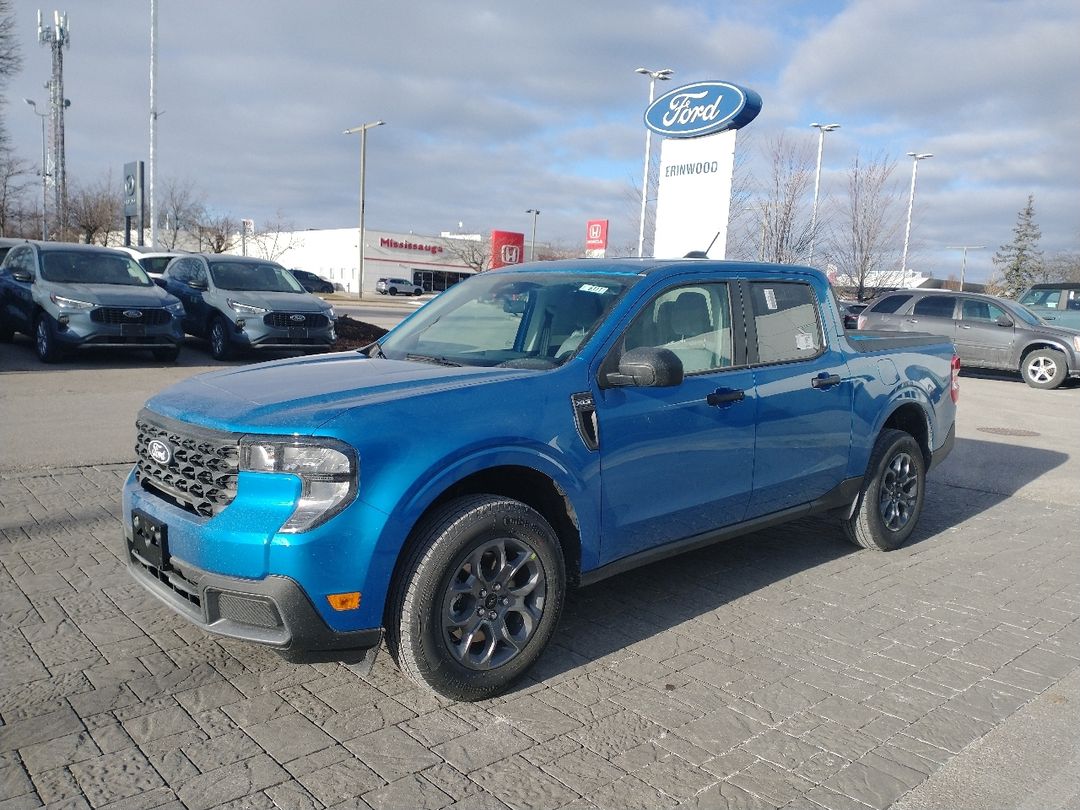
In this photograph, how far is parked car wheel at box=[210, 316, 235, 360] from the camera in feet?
44.3

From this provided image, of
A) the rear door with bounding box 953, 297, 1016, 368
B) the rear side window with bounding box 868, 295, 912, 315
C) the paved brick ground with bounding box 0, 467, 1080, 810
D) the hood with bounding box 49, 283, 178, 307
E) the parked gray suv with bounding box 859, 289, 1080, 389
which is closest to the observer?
the paved brick ground with bounding box 0, 467, 1080, 810

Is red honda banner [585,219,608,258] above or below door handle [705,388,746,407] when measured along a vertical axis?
above

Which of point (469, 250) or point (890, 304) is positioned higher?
point (469, 250)

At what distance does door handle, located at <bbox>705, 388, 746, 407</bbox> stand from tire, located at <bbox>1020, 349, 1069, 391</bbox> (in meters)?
14.8

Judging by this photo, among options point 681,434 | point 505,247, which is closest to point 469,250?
point 505,247

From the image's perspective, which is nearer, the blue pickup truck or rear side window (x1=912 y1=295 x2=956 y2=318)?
the blue pickup truck

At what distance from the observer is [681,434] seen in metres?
4.20

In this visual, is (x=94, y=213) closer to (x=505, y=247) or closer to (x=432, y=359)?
(x=505, y=247)

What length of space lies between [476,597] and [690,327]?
188 cm

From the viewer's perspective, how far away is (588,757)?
10.4ft

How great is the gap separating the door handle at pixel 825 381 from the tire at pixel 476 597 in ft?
6.90

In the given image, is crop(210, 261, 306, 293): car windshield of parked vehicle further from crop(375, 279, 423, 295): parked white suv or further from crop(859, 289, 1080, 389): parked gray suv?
crop(375, 279, 423, 295): parked white suv

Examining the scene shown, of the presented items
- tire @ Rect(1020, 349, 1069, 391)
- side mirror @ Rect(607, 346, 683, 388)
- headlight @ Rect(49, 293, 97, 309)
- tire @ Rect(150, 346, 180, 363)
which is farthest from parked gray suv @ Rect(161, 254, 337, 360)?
tire @ Rect(1020, 349, 1069, 391)

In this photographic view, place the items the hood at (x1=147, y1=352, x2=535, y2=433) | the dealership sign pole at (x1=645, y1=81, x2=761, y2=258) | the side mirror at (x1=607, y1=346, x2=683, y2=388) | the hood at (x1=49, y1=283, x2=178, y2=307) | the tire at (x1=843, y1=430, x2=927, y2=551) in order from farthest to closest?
the dealership sign pole at (x1=645, y1=81, x2=761, y2=258) → the hood at (x1=49, y1=283, x2=178, y2=307) → the tire at (x1=843, y1=430, x2=927, y2=551) → the side mirror at (x1=607, y1=346, x2=683, y2=388) → the hood at (x1=147, y1=352, x2=535, y2=433)
